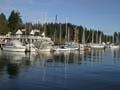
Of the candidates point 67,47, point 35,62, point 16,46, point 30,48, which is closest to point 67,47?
point 67,47

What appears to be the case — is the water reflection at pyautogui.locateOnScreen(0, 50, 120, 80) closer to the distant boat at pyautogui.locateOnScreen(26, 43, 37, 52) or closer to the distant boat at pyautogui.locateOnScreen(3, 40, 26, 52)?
the distant boat at pyautogui.locateOnScreen(26, 43, 37, 52)

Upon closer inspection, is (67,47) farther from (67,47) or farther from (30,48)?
(30,48)

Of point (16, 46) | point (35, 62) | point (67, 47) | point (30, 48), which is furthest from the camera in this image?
point (67, 47)

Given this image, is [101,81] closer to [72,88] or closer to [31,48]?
[72,88]

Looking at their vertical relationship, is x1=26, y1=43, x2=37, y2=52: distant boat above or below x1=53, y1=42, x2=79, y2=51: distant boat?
below

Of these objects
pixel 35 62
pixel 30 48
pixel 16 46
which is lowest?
pixel 35 62

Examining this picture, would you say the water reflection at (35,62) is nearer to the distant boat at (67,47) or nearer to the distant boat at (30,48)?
the distant boat at (30,48)

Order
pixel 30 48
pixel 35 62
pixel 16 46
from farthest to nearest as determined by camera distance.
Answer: pixel 16 46, pixel 30 48, pixel 35 62

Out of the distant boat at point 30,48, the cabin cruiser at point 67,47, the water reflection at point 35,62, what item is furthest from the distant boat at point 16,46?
the water reflection at point 35,62

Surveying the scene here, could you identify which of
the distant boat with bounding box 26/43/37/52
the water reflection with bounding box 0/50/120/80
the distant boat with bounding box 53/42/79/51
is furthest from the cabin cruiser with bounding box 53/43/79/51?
the water reflection with bounding box 0/50/120/80

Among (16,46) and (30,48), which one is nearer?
(30,48)

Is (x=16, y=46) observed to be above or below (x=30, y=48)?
above

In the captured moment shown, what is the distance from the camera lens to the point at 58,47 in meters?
128

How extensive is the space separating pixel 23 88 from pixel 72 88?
4496mm
